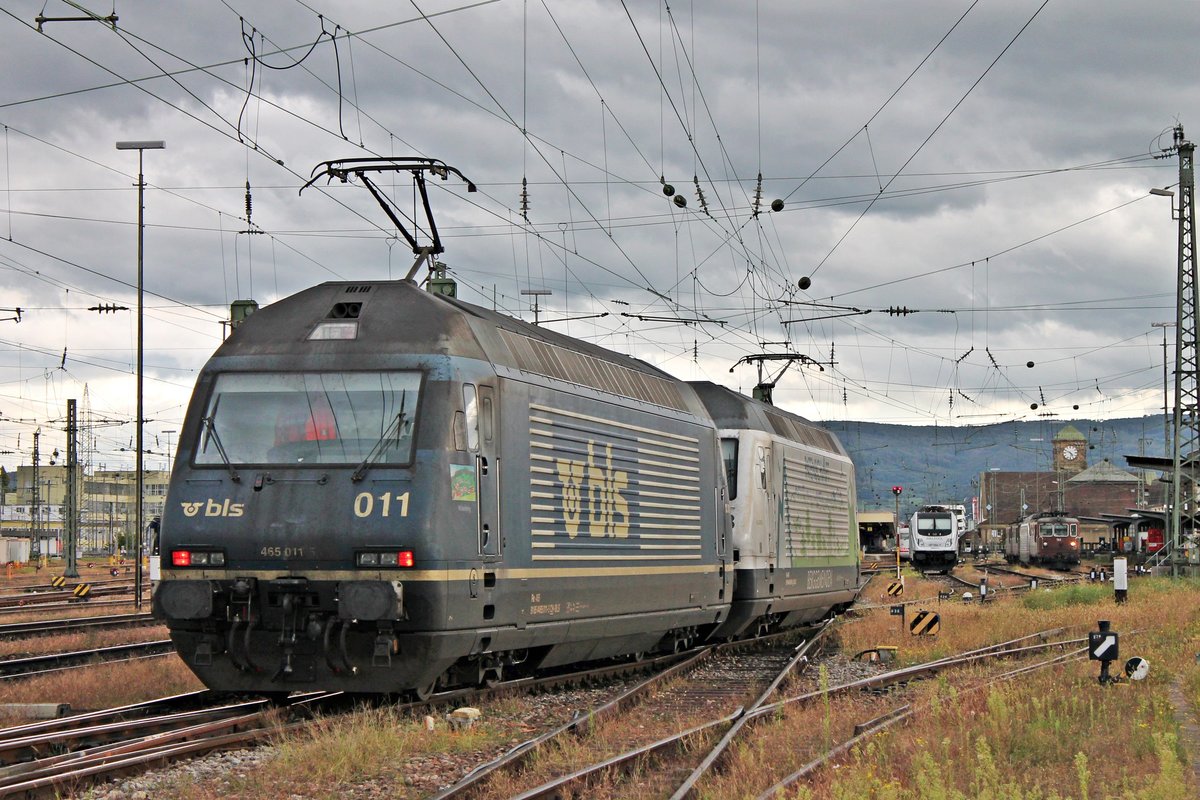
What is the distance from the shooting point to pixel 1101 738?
37.9ft

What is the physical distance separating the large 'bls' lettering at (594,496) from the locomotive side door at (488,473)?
1.69m

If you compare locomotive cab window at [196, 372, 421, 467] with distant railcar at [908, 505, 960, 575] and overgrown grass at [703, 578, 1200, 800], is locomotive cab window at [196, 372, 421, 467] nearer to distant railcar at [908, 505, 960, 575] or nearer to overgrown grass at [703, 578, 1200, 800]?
overgrown grass at [703, 578, 1200, 800]

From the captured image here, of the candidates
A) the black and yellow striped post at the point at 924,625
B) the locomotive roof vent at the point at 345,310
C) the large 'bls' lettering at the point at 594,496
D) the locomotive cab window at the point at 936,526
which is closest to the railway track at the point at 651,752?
the large 'bls' lettering at the point at 594,496

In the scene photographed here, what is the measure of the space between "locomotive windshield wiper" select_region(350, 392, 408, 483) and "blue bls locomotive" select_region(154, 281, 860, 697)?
1 cm

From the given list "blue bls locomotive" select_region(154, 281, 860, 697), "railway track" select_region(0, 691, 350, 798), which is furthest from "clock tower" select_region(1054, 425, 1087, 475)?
"railway track" select_region(0, 691, 350, 798)

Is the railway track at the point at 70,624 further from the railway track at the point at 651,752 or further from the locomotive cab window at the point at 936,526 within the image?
the locomotive cab window at the point at 936,526

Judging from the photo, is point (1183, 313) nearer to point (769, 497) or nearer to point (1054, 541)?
point (769, 497)

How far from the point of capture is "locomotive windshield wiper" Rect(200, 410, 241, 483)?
42.0ft

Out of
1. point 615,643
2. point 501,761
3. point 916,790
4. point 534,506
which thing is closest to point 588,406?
point 534,506

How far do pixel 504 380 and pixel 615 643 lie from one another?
15.6 feet

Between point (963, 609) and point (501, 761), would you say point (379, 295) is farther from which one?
point (963, 609)

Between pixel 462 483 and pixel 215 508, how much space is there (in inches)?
90.2

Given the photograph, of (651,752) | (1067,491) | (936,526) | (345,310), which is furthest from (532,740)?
(1067,491)

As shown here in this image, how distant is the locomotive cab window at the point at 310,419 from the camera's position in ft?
41.7
